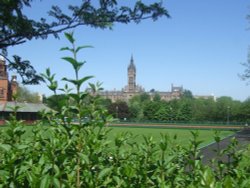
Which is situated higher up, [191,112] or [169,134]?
[191,112]

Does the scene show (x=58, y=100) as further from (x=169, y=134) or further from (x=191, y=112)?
(x=191, y=112)

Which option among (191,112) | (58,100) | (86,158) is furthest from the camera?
(191,112)

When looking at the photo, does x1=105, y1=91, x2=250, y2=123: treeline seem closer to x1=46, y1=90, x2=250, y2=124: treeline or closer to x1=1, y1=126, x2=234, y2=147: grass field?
x1=46, y1=90, x2=250, y2=124: treeline

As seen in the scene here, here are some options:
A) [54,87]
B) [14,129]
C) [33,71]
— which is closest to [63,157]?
[54,87]

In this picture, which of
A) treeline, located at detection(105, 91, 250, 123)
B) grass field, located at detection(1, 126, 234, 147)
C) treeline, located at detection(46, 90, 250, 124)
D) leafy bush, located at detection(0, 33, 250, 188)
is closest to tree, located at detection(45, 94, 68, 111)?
leafy bush, located at detection(0, 33, 250, 188)

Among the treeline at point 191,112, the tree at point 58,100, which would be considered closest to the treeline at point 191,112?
the treeline at point 191,112

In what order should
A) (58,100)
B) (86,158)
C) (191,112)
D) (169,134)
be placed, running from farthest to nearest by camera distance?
(191,112), (169,134), (58,100), (86,158)

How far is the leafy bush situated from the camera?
5.59 feet

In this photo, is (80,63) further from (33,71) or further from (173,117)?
(173,117)

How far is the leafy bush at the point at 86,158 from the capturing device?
5.59 feet

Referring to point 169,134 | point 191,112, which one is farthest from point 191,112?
point 169,134

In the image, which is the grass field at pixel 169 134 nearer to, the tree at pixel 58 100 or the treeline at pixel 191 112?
the tree at pixel 58 100

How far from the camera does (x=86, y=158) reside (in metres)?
1.62

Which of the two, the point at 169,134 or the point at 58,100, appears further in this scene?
the point at 169,134
